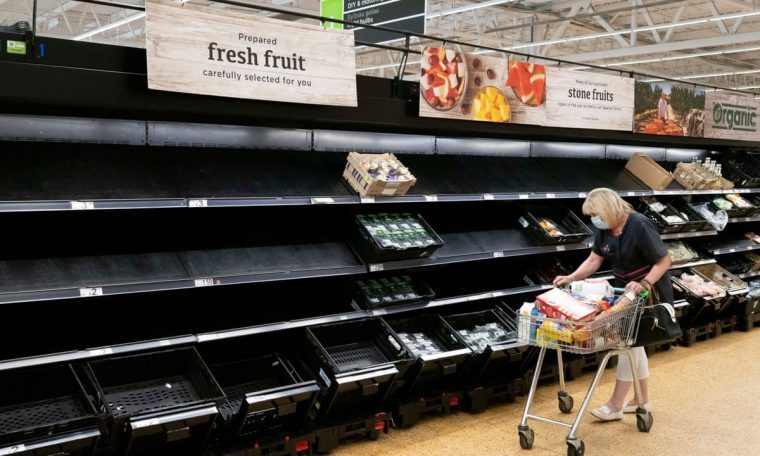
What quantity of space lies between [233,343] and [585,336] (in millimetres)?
2117

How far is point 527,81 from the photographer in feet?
17.5

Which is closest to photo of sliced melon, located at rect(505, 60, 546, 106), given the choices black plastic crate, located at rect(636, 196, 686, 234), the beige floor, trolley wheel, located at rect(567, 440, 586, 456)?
black plastic crate, located at rect(636, 196, 686, 234)

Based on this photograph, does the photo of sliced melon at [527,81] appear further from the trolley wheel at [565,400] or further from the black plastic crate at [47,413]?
the black plastic crate at [47,413]

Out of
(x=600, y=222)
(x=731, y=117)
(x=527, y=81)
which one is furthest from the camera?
(x=731, y=117)

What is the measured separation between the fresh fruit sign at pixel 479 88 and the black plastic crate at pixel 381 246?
0.79 metres

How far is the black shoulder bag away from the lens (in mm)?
4055

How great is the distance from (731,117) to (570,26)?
11.0 meters

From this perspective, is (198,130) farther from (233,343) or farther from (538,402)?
(538,402)

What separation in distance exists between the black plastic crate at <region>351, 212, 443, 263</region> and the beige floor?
1110 millimetres

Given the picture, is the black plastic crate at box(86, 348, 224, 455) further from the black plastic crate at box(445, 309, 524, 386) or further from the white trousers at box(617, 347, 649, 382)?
the white trousers at box(617, 347, 649, 382)

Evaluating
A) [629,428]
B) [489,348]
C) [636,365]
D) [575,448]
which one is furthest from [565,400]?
[575,448]

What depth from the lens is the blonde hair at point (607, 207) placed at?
170 inches

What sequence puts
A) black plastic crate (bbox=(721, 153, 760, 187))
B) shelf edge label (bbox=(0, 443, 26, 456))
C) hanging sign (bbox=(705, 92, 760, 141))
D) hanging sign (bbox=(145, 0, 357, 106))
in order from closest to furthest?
shelf edge label (bbox=(0, 443, 26, 456)) → hanging sign (bbox=(145, 0, 357, 106)) → hanging sign (bbox=(705, 92, 760, 141)) → black plastic crate (bbox=(721, 153, 760, 187))

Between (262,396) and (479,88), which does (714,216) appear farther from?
(262,396)
